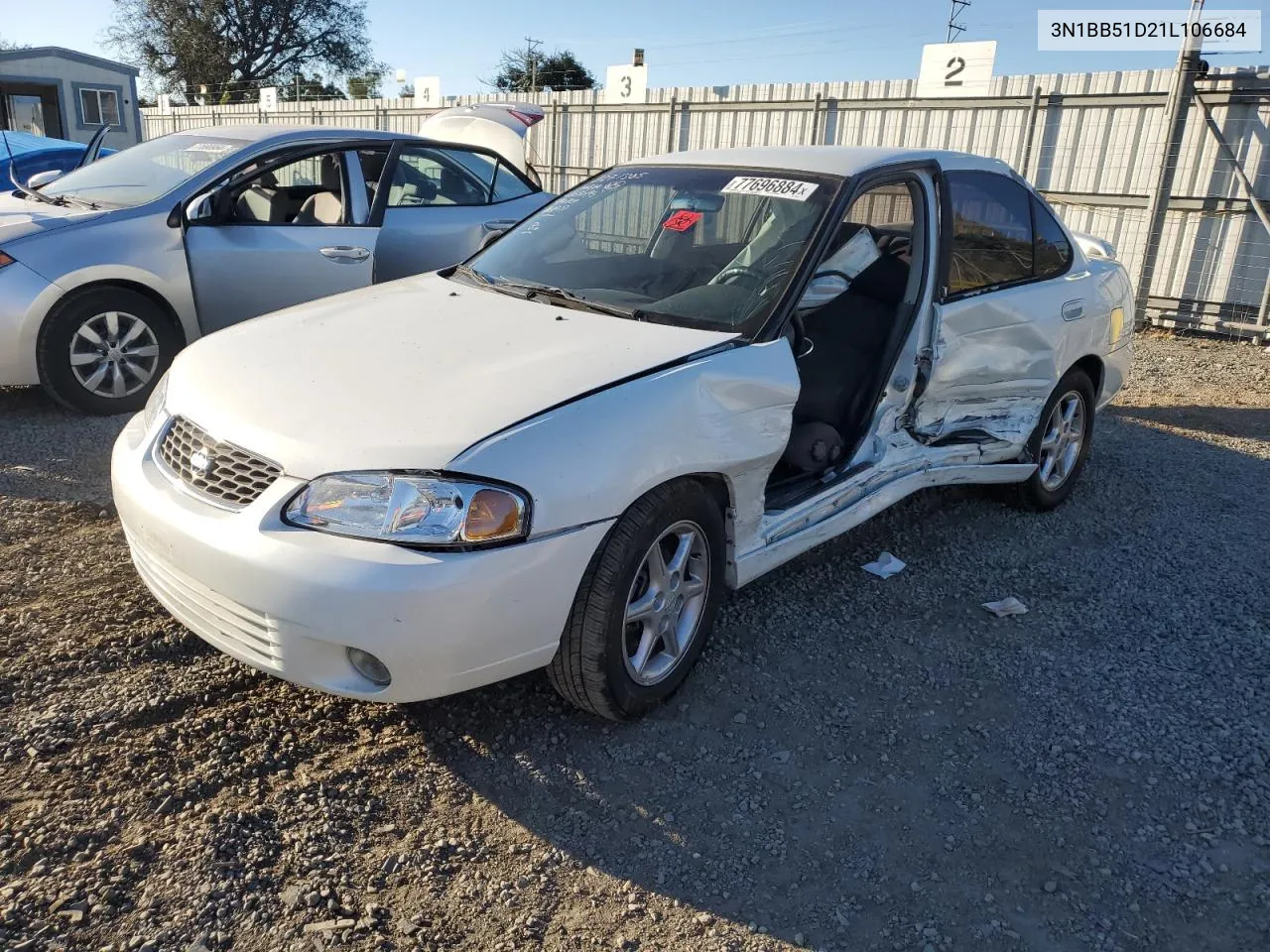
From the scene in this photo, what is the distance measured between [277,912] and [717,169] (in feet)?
10.0

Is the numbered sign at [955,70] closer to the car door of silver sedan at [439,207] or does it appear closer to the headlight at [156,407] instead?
the car door of silver sedan at [439,207]

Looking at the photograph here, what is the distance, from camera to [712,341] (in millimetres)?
3057

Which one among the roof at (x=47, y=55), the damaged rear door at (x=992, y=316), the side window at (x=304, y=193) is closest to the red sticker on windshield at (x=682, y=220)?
the damaged rear door at (x=992, y=316)

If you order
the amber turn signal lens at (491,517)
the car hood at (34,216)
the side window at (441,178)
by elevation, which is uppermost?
the side window at (441,178)

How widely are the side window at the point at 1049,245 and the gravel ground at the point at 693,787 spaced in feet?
5.41

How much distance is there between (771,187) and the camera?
3.68 meters

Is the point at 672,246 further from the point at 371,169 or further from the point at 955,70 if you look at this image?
the point at 955,70

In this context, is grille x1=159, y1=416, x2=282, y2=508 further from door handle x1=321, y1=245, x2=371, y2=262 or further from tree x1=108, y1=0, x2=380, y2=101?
tree x1=108, y1=0, x2=380, y2=101

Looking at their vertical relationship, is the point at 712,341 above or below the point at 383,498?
above

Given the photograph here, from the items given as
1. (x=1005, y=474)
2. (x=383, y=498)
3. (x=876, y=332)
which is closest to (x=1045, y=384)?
(x=1005, y=474)

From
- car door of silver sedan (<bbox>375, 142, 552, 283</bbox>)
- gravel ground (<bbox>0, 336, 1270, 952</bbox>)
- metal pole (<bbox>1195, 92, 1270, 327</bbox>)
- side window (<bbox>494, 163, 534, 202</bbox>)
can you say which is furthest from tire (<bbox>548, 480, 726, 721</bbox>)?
metal pole (<bbox>1195, 92, 1270, 327</bbox>)

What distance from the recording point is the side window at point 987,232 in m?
4.10

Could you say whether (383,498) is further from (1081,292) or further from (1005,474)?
(1081,292)

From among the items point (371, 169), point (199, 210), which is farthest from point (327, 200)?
point (199, 210)
